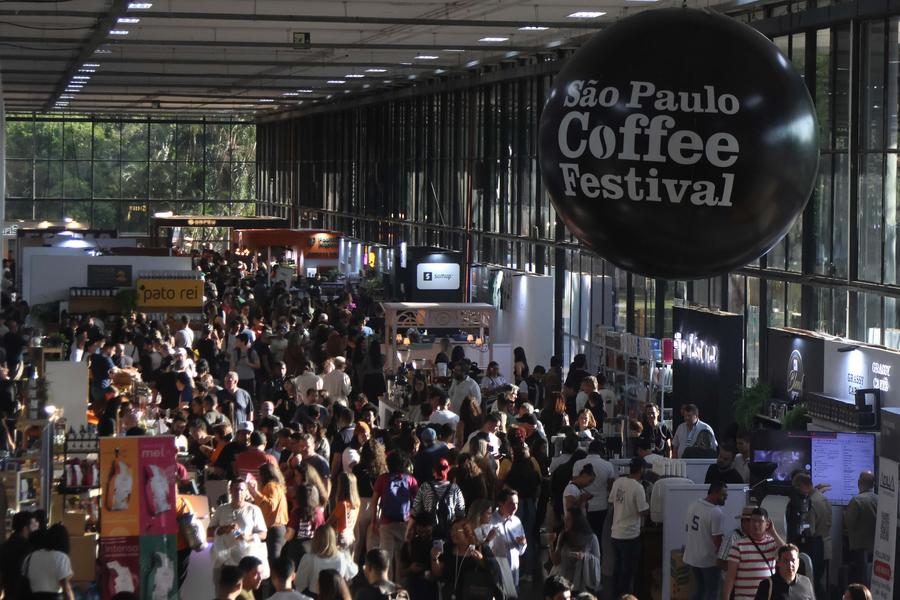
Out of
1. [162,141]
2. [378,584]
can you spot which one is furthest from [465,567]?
[162,141]

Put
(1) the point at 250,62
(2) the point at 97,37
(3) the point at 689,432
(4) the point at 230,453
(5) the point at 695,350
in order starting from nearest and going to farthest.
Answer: (4) the point at 230,453
(3) the point at 689,432
(5) the point at 695,350
(2) the point at 97,37
(1) the point at 250,62

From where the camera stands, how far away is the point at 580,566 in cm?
916

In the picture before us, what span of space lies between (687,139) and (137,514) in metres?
6.53

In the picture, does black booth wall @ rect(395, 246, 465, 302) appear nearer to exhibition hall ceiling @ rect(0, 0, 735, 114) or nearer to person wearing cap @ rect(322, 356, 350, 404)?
exhibition hall ceiling @ rect(0, 0, 735, 114)

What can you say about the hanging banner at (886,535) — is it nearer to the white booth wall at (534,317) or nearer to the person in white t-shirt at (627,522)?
the person in white t-shirt at (627,522)

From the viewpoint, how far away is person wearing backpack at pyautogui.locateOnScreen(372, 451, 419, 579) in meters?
9.98

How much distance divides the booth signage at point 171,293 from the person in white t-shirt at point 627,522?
12.2 meters

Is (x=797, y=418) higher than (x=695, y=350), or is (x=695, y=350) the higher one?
(x=695, y=350)

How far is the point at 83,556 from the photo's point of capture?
31.3 feet

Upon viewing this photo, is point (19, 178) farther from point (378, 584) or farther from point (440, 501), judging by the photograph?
point (378, 584)

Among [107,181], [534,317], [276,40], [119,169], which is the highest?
[276,40]

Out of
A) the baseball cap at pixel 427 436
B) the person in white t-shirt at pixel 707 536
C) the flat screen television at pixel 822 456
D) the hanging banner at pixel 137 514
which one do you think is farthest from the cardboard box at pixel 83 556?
the flat screen television at pixel 822 456

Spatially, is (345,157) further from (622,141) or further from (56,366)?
(622,141)

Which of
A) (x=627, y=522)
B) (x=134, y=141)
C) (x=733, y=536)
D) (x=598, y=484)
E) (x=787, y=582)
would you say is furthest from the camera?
(x=134, y=141)
